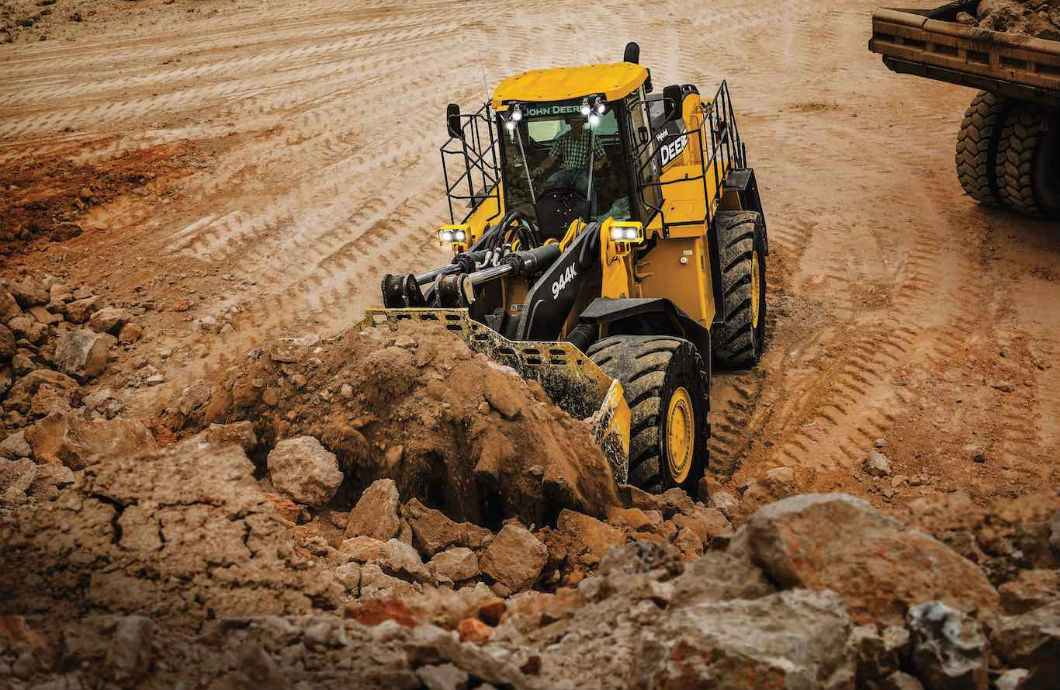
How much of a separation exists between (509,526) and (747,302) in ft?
11.2

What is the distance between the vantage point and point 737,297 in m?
7.55

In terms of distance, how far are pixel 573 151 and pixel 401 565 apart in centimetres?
342

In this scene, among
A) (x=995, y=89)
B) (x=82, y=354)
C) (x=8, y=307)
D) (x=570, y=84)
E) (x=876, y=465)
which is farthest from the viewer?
(x=8, y=307)

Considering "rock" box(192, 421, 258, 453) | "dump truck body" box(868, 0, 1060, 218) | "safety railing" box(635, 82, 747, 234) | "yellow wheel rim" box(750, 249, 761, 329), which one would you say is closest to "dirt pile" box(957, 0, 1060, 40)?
"dump truck body" box(868, 0, 1060, 218)

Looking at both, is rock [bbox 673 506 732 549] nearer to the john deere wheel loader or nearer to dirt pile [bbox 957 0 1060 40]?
the john deere wheel loader

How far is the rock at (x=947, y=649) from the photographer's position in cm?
309

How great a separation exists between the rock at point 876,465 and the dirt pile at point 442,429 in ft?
6.65

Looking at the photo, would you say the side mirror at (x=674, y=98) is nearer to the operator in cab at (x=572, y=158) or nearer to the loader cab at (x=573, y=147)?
the loader cab at (x=573, y=147)

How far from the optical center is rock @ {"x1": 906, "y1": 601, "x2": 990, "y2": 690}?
3.09 meters

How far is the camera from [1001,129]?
9398 millimetres

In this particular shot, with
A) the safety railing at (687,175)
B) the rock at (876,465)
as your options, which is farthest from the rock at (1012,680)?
the safety railing at (687,175)

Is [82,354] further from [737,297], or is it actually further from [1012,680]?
[1012,680]

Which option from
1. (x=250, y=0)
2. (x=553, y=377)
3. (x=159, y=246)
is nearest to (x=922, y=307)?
(x=553, y=377)

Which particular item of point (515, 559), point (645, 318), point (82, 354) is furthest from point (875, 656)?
point (82, 354)
